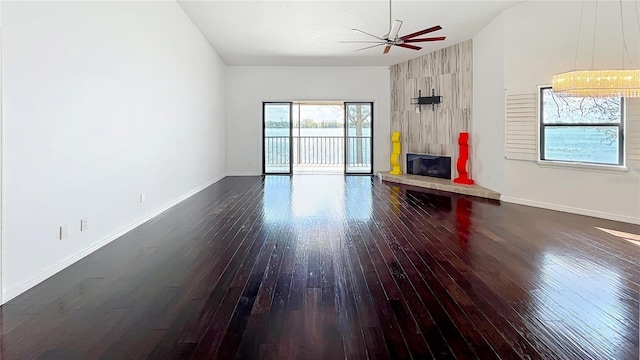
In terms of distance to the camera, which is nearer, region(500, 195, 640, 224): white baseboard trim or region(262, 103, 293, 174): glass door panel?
region(500, 195, 640, 224): white baseboard trim

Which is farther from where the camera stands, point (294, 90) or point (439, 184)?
point (294, 90)

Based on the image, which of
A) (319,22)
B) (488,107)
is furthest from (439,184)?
(319,22)

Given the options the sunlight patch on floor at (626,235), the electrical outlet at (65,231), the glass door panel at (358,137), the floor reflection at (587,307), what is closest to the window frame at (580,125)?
the sunlight patch on floor at (626,235)

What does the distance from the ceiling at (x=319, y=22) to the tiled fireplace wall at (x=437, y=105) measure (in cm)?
31

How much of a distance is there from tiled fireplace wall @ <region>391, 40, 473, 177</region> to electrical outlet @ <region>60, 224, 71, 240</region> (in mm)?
6608

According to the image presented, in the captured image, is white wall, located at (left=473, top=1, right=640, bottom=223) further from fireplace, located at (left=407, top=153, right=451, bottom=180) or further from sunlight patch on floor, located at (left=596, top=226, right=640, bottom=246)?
fireplace, located at (left=407, top=153, right=451, bottom=180)

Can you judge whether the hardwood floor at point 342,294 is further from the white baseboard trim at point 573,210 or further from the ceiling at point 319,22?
the ceiling at point 319,22

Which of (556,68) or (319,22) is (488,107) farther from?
(319,22)

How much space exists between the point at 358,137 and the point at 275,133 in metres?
2.21

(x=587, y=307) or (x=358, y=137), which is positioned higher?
(x=358, y=137)

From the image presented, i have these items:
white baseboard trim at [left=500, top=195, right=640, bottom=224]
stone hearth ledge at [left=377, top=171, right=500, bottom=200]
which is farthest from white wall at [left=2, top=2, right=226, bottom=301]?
white baseboard trim at [left=500, top=195, right=640, bottom=224]

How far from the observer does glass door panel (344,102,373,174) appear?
10.1 meters

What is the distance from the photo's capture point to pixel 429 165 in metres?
8.55

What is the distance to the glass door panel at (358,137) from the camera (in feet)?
33.2
